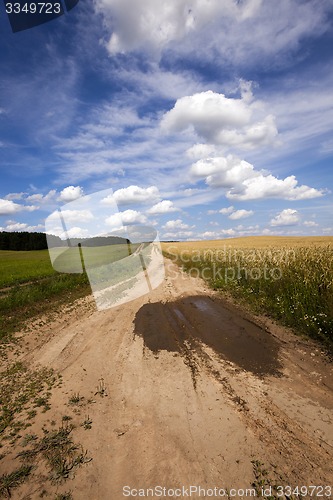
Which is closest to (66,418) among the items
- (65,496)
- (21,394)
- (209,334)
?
(65,496)

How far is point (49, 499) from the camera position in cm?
331

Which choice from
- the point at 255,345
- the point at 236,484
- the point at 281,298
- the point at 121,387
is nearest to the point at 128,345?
the point at 121,387

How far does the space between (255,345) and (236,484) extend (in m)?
4.51

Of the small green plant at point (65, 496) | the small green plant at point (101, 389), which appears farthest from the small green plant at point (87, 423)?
the small green plant at point (65, 496)

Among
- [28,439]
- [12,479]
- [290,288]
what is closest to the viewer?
[12,479]

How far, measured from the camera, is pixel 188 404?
16.2ft

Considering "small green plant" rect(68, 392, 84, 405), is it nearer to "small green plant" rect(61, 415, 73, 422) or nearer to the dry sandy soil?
the dry sandy soil
